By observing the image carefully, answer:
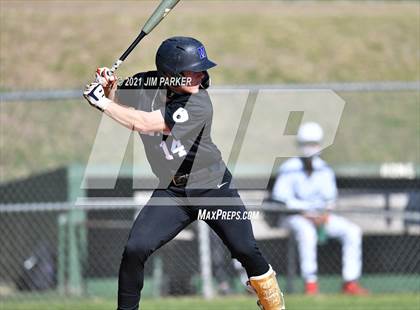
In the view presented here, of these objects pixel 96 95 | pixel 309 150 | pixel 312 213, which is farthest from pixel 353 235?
pixel 96 95

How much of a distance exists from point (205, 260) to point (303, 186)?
4.21 feet

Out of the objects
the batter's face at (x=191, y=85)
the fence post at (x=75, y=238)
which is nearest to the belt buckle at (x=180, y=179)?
the batter's face at (x=191, y=85)

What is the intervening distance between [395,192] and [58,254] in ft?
12.2

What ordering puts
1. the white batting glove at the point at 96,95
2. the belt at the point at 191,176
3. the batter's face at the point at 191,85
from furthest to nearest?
the belt at the point at 191,176 → the batter's face at the point at 191,85 → the white batting glove at the point at 96,95

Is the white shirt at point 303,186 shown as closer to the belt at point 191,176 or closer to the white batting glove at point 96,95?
the belt at point 191,176

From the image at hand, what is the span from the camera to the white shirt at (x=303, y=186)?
9.52m

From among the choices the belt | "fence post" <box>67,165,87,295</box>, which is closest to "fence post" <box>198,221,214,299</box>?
"fence post" <box>67,165,87,295</box>

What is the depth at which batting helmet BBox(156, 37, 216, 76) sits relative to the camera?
5.83 m

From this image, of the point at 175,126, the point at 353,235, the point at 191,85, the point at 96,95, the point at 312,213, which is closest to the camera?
the point at 96,95

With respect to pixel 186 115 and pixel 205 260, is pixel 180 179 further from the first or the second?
pixel 205 260

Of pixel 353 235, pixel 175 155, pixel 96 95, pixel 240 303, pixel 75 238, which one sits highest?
pixel 96 95

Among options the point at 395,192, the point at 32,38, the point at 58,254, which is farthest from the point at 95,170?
the point at 32,38

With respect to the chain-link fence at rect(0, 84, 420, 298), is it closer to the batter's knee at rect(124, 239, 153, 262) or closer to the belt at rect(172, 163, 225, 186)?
the belt at rect(172, 163, 225, 186)

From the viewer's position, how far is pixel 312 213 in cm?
938
